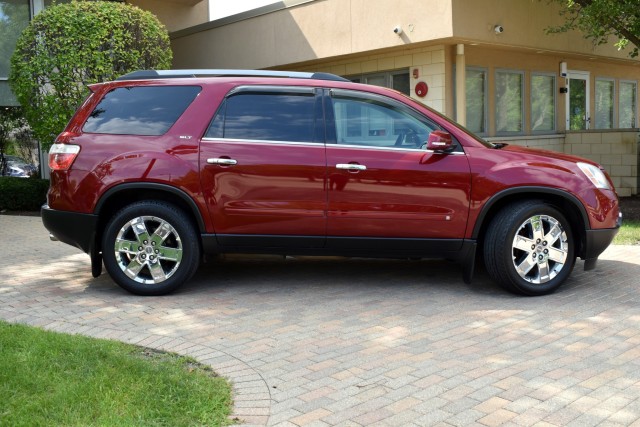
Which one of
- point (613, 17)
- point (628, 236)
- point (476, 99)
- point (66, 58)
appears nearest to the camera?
point (628, 236)

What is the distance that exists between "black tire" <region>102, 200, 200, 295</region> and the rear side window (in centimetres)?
71

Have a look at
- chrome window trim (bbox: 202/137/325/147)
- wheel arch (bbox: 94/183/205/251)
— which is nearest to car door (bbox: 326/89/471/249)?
chrome window trim (bbox: 202/137/325/147)

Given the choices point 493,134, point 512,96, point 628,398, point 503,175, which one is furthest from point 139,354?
point 512,96

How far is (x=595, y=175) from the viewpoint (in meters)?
6.24

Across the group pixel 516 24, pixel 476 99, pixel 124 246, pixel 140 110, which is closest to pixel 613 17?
pixel 516 24

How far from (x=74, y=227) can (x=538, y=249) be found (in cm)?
423

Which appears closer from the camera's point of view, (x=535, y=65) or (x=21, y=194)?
(x=21, y=194)

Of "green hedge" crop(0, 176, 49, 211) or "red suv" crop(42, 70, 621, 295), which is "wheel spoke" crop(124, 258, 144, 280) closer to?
"red suv" crop(42, 70, 621, 295)

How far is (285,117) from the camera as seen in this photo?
6.17 m

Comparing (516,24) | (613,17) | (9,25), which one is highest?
(9,25)

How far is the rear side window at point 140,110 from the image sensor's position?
6.17m

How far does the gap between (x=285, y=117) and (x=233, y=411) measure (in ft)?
10.5

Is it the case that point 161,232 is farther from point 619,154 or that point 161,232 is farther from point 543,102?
point 543,102

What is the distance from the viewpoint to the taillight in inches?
241
